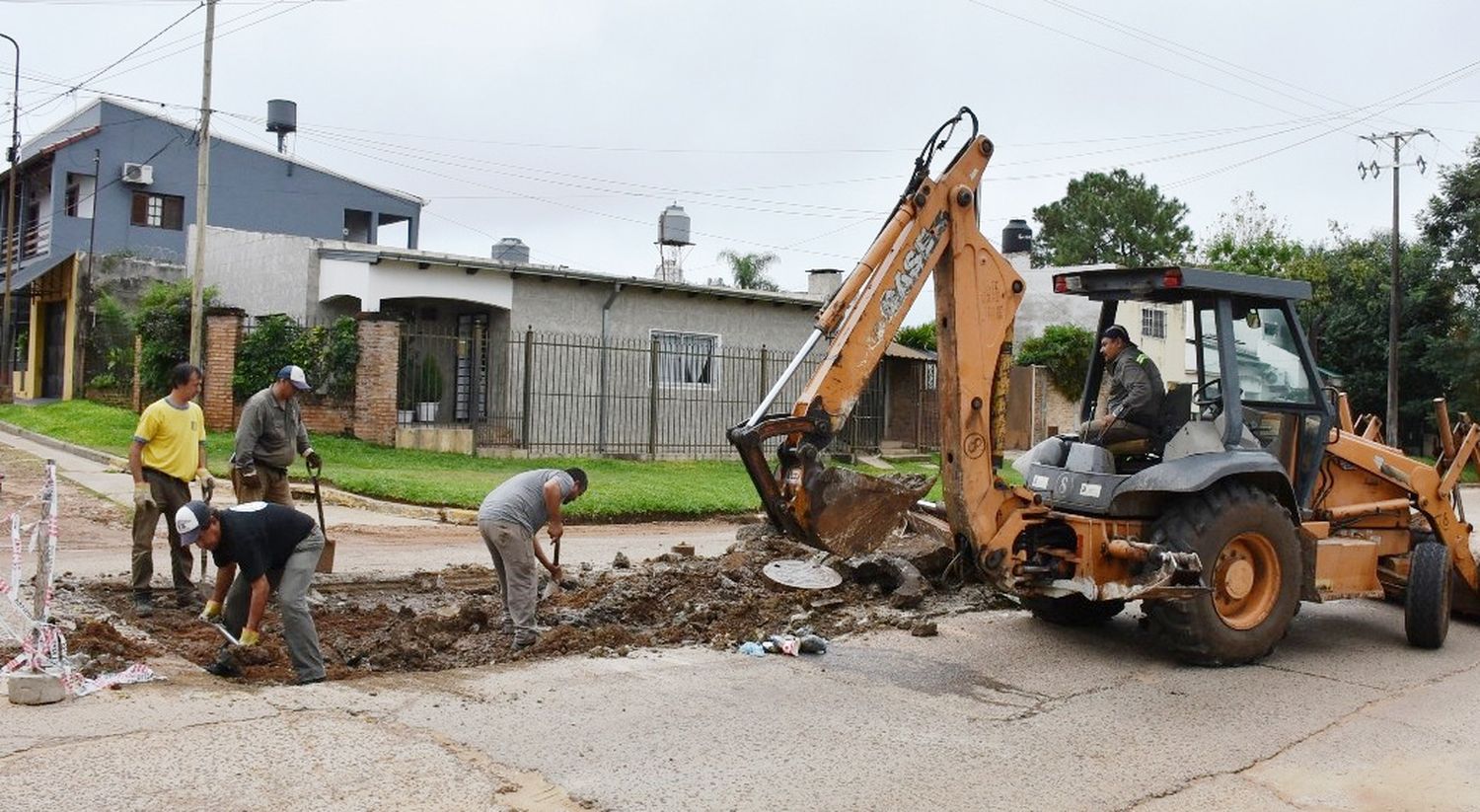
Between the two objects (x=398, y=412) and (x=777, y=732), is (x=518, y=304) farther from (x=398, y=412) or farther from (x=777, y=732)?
(x=777, y=732)

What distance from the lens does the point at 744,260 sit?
49062mm

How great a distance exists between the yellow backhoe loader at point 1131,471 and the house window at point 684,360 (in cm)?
1699

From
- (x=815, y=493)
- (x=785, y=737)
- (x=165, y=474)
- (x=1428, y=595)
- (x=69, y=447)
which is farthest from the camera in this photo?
(x=69, y=447)

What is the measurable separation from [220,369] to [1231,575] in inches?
740

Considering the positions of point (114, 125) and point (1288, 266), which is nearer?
point (114, 125)

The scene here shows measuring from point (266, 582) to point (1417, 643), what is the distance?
26.4ft

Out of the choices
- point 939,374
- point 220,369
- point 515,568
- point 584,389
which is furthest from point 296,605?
point 584,389

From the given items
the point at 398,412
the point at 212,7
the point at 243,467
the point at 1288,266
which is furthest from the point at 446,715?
the point at 1288,266

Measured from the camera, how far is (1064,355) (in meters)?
35.7

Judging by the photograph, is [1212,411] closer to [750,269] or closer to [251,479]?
[251,479]

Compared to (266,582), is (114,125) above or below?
above

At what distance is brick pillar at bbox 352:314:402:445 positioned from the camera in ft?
72.9

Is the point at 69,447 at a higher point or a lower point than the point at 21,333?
lower

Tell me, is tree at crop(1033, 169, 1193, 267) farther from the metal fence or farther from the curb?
the curb
